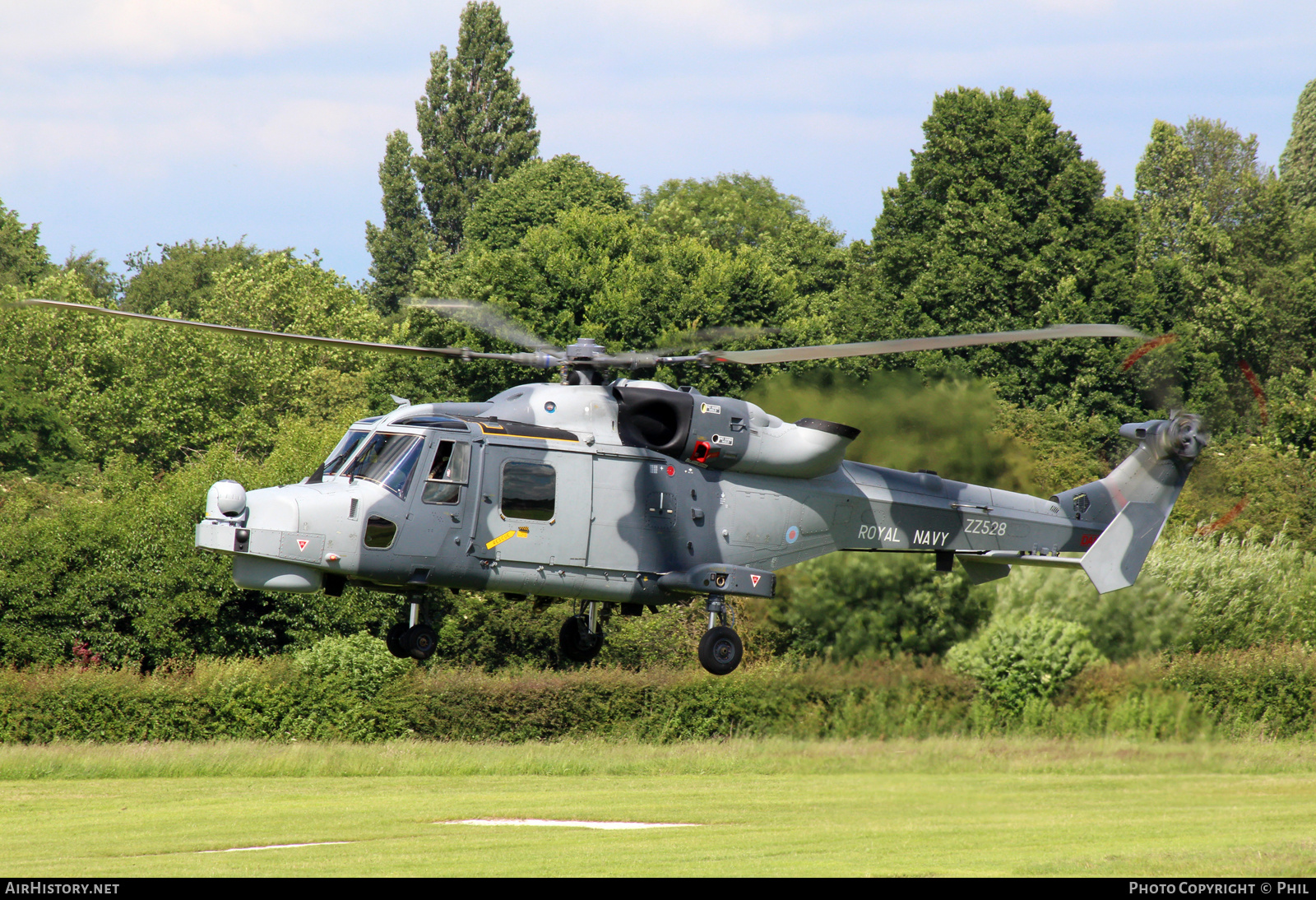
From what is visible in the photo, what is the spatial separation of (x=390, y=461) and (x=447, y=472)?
2.23 ft

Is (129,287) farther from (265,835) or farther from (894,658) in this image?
(894,658)

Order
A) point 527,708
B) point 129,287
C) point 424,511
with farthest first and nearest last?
1. point 129,287
2. point 527,708
3. point 424,511

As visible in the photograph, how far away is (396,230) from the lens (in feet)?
309

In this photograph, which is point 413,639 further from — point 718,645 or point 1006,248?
point 1006,248

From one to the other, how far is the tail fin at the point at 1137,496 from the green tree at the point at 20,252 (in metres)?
70.7

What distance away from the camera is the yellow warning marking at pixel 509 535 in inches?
711

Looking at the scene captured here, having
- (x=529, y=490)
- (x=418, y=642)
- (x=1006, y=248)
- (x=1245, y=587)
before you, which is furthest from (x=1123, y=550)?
(x=1006, y=248)

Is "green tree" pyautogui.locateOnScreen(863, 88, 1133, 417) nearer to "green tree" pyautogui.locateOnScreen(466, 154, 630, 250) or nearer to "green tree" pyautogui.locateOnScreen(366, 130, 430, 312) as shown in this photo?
"green tree" pyautogui.locateOnScreen(466, 154, 630, 250)

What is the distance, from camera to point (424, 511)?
58.2ft

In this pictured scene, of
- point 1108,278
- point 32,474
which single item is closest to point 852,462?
point 1108,278

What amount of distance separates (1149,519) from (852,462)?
4496 millimetres

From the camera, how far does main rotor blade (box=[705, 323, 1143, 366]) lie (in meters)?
16.7

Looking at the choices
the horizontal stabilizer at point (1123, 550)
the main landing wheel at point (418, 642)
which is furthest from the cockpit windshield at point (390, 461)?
the horizontal stabilizer at point (1123, 550)

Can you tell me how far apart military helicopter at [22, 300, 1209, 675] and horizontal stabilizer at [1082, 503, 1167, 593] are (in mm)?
26
